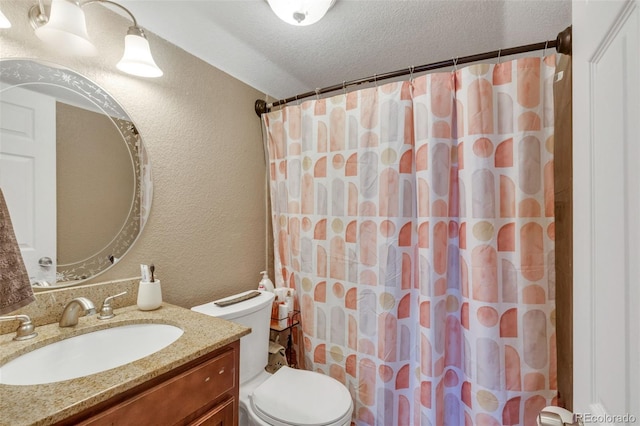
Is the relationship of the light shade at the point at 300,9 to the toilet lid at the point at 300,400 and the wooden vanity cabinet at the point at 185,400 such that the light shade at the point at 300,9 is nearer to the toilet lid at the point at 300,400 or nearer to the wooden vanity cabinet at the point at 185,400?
the wooden vanity cabinet at the point at 185,400

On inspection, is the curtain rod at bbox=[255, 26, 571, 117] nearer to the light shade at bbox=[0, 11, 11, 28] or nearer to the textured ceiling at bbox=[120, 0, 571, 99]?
the textured ceiling at bbox=[120, 0, 571, 99]

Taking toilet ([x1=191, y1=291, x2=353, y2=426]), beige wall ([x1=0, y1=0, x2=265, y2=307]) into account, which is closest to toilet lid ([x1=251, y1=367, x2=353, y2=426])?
toilet ([x1=191, y1=291, x2=353, y2=426])

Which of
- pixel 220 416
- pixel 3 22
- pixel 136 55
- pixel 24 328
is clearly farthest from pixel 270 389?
pixel 3 22

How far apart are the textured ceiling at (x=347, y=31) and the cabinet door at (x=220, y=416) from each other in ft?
5.45

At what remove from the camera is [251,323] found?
147cm

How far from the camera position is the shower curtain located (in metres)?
1.22

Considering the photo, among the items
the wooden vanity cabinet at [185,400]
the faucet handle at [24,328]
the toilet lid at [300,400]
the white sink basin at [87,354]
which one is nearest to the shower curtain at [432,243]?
the toilet lid at [300,400]

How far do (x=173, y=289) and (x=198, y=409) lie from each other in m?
0.70

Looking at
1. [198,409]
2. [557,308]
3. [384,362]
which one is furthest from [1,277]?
[557,308]

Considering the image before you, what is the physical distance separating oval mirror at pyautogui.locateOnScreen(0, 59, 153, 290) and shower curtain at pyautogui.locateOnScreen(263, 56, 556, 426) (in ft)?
3.02

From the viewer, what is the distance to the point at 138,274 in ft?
4.26

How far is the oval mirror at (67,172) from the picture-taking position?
3.20 ft
